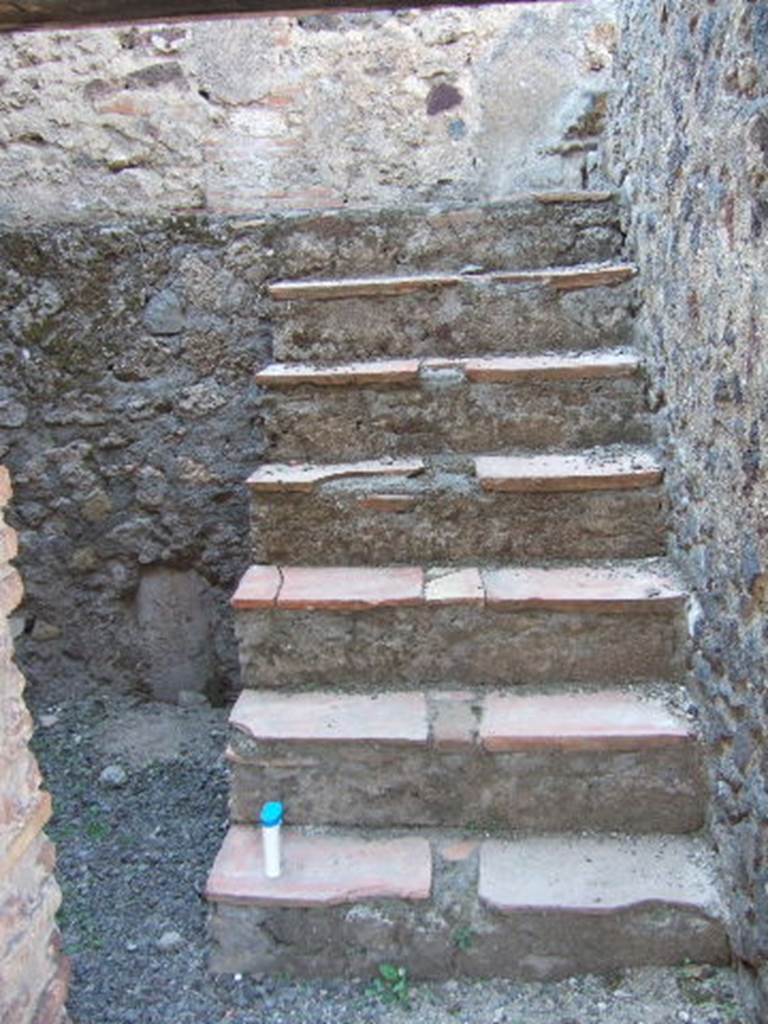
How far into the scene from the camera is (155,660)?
2.94m

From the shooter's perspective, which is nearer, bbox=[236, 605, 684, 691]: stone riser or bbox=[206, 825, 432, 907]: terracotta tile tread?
bbox=[206, 825, 432, 907]: terracotta tile tread

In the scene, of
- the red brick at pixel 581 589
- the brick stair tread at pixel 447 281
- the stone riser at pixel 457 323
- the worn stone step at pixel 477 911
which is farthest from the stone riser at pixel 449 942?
the brick stair tread at pixel 447 281

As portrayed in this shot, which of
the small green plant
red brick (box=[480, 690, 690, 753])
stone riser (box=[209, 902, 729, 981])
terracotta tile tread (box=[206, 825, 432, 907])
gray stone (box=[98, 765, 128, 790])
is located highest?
red brick (box=[480, 690, 690, 753])

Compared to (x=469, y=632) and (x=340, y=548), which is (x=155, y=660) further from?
(x=469, y=632)

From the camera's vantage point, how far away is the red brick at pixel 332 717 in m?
1.88

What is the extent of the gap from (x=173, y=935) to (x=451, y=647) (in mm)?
862

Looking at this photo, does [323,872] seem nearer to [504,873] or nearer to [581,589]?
[504,873]

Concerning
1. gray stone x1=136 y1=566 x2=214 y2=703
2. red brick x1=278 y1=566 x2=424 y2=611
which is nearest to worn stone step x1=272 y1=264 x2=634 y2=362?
Result: red brick x1=278 y1=566 x2=424 y2=611

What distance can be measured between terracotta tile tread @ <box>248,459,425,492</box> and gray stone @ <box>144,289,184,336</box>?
68 centimetres

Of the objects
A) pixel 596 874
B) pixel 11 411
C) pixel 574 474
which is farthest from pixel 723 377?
pixel 11 411

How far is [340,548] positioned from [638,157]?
1322 millimetres

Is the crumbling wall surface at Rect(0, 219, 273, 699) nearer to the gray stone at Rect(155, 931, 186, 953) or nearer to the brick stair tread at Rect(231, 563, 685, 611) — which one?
the brick stair tread at Rect(231, 563, 685, 611)

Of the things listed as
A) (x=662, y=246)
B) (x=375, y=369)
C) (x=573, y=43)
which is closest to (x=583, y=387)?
(x=662, y=246)

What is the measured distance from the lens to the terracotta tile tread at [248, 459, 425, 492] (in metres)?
2.20
